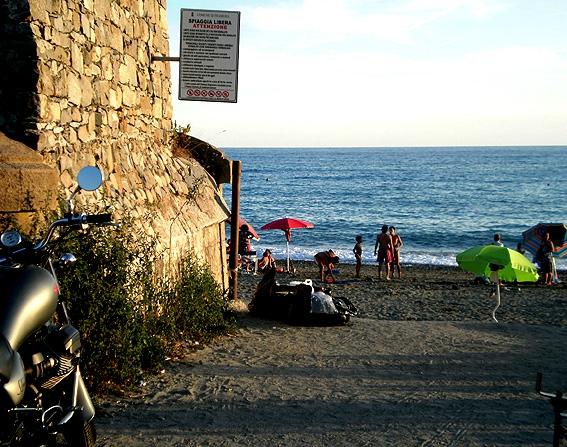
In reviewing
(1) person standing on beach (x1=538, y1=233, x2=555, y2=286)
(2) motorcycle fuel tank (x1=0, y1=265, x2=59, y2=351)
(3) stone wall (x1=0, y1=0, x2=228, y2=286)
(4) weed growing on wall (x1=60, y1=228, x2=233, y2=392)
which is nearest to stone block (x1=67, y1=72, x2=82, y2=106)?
(3) stone wall (x1=0, y1=0, x2=228, y2=286)

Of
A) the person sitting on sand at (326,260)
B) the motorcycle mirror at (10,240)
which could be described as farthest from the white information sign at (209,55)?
the person sitting on sand at (326,260)

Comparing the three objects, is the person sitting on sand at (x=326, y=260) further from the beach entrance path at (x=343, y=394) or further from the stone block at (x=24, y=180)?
the stone block at (x=24, y=180)

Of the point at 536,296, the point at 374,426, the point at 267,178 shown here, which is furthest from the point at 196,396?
the point at 267,178

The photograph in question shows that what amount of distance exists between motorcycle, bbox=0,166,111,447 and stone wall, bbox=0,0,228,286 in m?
2.47

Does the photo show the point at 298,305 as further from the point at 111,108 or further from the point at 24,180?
the point at 24,180

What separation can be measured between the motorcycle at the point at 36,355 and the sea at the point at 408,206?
94.2 ft

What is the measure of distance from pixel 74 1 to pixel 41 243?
395 cm

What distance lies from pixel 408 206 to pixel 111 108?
167 feet

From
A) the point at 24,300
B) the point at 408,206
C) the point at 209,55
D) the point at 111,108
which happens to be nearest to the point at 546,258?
the point at 209,55

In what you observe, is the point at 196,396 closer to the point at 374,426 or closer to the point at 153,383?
the point at 153,383

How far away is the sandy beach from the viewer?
220 inches

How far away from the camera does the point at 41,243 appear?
3891 mm

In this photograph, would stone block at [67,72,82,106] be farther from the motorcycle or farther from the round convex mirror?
the motorcycle

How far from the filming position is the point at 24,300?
351cm
